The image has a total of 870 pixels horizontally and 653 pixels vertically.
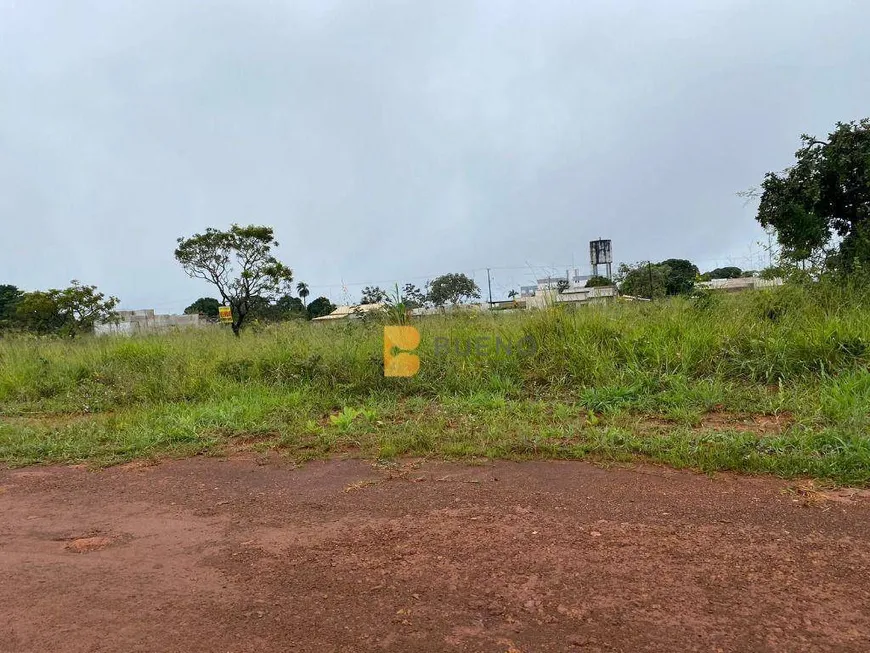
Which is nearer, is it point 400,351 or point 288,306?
point 400,351

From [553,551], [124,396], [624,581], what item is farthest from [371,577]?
[124,396]

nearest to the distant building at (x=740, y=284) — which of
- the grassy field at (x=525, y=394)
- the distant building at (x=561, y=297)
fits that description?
the grassy field at (x=525, y=394)

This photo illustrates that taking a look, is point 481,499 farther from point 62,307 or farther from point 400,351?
point 62,307

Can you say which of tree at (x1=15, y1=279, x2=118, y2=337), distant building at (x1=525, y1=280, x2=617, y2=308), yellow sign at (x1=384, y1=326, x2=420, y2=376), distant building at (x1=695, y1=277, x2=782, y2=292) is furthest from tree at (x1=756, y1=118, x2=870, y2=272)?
tree at (x1=15, y1=279, x2=118, y2=337)

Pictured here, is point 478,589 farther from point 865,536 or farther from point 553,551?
point 865,536

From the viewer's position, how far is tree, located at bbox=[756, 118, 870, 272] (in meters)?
6.92

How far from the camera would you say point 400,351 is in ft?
21.7

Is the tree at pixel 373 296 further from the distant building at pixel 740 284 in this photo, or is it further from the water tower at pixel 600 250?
the water tower at pixel 600 250

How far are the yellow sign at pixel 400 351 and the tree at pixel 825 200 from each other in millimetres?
5563

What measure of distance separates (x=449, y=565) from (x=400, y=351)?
4.41 metres

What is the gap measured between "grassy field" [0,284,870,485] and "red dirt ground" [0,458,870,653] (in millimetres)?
601

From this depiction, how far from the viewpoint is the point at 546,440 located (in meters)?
3.97

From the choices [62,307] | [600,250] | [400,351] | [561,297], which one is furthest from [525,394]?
[600,250]

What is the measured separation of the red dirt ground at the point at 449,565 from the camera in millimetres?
1867
